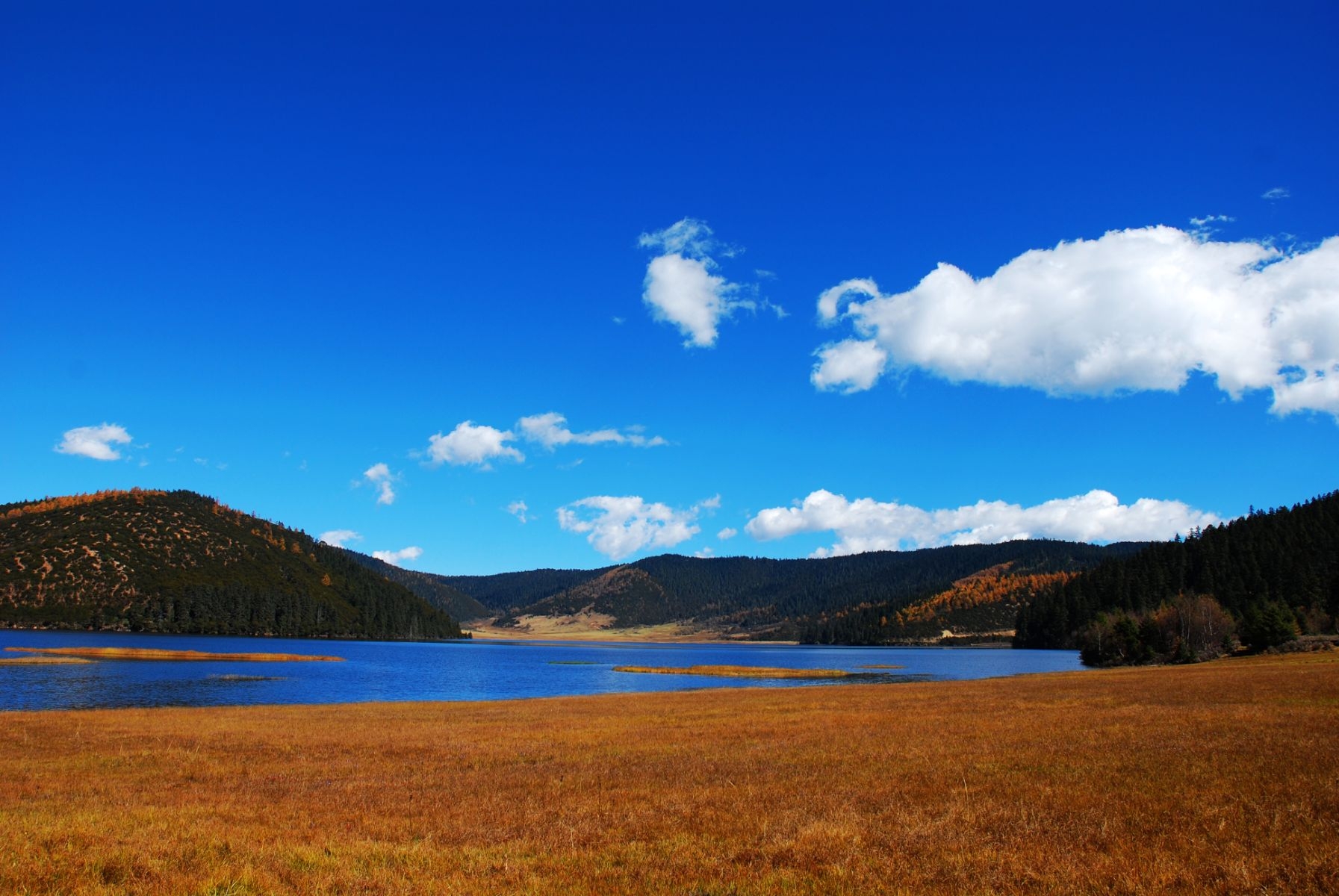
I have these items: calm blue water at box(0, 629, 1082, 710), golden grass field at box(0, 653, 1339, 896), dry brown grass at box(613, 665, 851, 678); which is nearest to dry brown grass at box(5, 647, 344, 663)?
calm blue water at box(0, 629, 1082, 710)

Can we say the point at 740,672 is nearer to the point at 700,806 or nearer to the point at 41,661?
the point at 41,661

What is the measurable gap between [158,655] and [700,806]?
141 metres

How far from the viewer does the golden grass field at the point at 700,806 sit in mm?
12297

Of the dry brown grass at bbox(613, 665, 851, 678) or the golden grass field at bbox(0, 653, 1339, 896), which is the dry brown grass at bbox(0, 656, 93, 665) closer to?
the dry brown grass at bbox(613, 665, 851, 678)

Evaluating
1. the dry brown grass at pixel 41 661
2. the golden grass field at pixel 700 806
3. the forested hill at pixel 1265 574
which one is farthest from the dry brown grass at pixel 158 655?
the forested hill at pixel 1265 574

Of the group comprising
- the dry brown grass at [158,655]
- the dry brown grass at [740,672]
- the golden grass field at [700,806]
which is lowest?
the dry brown grass at [740,672]

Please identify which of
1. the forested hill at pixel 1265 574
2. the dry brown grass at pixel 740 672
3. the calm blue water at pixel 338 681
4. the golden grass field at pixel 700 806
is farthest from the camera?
the forested hill at pixel 1265 574

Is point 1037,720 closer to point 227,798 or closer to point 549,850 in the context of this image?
point 549,850

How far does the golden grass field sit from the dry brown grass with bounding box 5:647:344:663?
10026 centimetres

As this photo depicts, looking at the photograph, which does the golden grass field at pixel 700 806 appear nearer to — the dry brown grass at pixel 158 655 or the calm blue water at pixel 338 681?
the calm blue water at pixel 338 681

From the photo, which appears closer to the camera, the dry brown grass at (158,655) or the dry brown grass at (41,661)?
the dry brown grass at (41,661)

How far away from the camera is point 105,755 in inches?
1083

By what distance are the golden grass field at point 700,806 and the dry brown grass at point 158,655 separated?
329 ft

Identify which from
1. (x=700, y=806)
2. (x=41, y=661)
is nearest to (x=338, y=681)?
(x=41, y=661)
